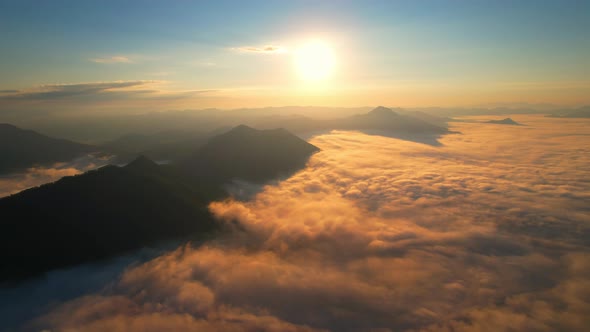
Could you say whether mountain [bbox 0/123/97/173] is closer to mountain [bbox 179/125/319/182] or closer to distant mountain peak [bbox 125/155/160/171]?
mountain [bbox 179/125/319/182]

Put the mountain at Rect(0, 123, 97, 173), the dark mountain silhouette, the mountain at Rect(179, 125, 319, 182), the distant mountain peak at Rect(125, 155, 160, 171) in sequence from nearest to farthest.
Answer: the dark mountain silhouette
the distant mountain peak at Rect(125, 155, 160, 171)
the mountain at Rect(179, 125, 319, 182)
the mountain at Rect(0, 123, 97, 173)

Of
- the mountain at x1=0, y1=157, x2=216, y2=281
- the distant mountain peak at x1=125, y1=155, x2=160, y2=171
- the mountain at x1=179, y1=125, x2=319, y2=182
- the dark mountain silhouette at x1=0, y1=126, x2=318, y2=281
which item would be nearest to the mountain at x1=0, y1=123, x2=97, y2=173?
the mountain at x1=179, y1=125, x2=319, y2=182

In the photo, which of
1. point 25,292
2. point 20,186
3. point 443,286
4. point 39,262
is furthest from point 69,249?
point 20,186

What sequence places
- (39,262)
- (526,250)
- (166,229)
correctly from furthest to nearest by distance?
(166,229)
(526,250)
(39,262)

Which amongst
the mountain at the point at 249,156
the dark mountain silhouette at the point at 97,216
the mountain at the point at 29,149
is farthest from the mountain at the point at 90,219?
the mountain at the point at 29,149

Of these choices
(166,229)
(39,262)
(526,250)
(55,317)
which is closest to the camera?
(55,317)

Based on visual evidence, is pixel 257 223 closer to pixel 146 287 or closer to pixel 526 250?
pixel 146 287
